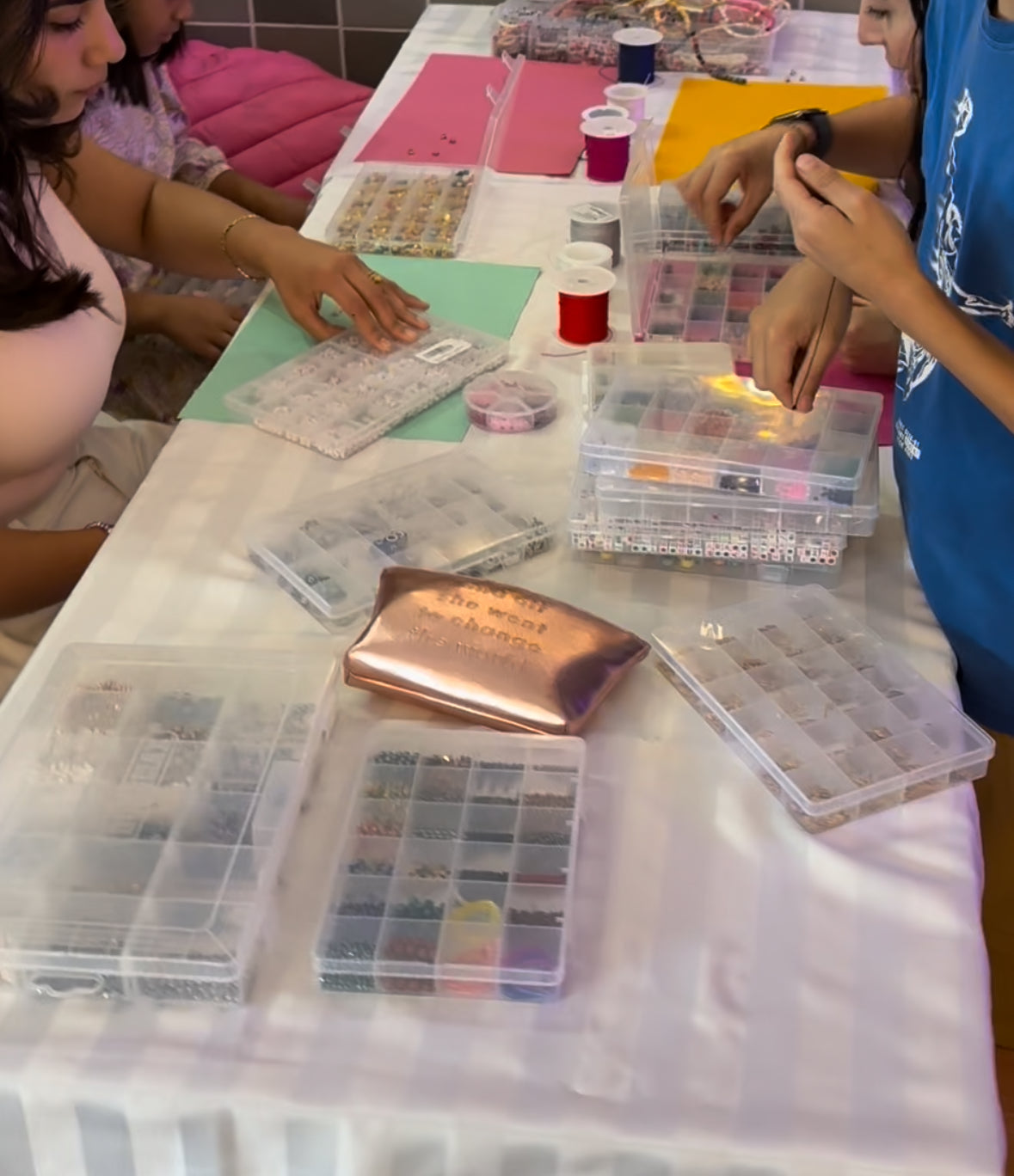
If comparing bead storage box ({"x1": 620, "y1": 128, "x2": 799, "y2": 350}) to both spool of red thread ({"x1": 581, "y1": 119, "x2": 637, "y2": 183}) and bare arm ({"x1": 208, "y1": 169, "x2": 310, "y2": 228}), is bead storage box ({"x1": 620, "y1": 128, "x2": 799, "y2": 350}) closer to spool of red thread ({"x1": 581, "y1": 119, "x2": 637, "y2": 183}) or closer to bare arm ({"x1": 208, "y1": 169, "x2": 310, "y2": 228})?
spool of red thread ({"x1": 581, "y1": 119, "x2": 637, "y2": 183})

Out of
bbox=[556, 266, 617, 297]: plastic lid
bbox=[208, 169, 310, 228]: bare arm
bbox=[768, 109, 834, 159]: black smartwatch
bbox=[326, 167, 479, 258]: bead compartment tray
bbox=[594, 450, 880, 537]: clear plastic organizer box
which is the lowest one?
bbox=[208, 169, 310, 228]: bare arm

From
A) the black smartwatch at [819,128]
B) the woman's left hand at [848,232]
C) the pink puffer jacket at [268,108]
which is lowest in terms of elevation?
the pink puffer jacket at [268,108]

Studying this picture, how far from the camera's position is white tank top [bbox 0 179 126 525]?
46.5 inches

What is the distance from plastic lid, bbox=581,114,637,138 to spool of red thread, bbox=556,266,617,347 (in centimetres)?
37

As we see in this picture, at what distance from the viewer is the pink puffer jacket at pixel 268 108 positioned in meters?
2.29

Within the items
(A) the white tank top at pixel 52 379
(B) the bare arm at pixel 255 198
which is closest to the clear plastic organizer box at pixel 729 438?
(A) the white tank top at pixel 52 379

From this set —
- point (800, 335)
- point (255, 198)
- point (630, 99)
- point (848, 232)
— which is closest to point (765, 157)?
point (800, 335)

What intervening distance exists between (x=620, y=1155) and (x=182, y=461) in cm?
72

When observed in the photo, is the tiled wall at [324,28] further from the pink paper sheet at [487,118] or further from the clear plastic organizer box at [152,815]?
the clear plastic organizer box at [152,815]

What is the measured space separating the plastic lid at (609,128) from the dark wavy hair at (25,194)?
0.64 m

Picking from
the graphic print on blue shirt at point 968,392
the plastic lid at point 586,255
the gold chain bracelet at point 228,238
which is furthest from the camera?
the gold chain bracelet at point 228,238

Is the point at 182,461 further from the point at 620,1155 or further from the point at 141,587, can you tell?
the point at 620,1155

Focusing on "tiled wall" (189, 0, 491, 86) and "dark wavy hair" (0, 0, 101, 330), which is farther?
"tiled wall" (189, 0, 491, 86)

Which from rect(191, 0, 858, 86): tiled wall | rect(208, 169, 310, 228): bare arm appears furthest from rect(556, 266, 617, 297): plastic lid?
rect(191, 0, 858, 86): tiled wall
